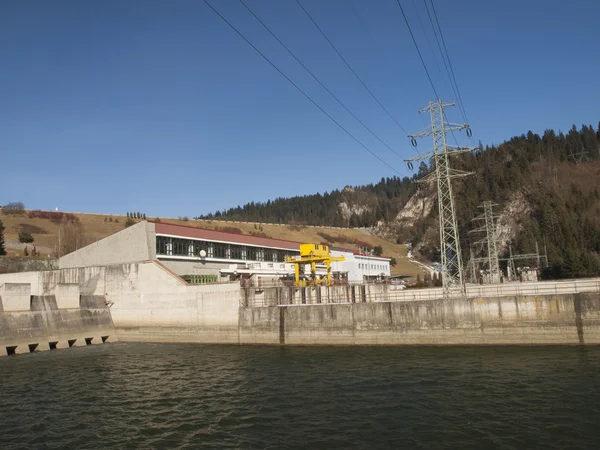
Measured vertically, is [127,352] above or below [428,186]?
below

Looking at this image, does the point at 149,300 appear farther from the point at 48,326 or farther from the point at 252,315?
the point at 252,315

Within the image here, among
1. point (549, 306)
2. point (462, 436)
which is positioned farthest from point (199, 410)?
point (549, 306)

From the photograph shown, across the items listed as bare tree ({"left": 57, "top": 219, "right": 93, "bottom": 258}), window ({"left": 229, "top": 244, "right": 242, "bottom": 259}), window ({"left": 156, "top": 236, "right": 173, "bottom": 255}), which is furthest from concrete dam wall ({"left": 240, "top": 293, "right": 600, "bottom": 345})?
bare tree ({"left": 57, "top": 219, "right": 93, "bottom": 258})

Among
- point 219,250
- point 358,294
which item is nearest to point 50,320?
point 219,250

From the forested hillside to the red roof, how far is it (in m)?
26.5

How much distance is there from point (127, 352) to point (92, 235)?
71493 mm

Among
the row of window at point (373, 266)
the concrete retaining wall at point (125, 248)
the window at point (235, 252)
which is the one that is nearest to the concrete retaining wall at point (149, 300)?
the concrete retaining wall at point (125, 248)

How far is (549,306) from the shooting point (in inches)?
1163

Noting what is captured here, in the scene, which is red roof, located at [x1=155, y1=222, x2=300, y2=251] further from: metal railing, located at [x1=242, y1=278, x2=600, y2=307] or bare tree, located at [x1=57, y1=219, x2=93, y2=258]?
bare tree, located at [x1=57, y1=219, x2=93, y2=258]

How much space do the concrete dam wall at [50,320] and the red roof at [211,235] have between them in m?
10.9

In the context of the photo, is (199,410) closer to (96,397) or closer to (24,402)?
(96,397)

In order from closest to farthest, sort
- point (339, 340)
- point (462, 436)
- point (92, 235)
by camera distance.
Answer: point (462, 436), point (339, 340), point (92, 235)

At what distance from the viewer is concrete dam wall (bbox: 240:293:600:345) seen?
2900 cm

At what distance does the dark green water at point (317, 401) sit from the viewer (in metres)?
13.9
